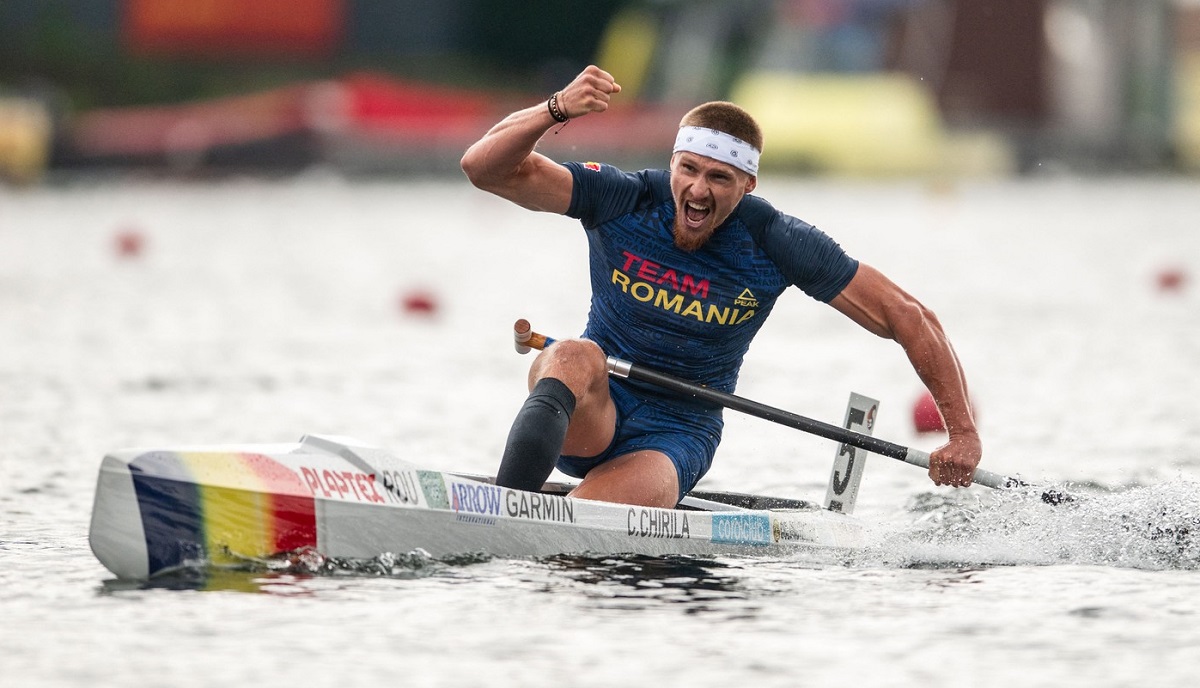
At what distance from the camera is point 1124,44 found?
1581 inches

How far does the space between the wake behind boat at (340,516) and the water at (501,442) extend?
9 centimetres

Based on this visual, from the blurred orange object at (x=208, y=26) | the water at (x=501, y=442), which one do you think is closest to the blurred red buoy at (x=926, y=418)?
the water at (x=501, y=442)

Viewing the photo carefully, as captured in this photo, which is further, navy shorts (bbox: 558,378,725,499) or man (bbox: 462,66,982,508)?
navy shorts (bbox: 558,378,725,499)

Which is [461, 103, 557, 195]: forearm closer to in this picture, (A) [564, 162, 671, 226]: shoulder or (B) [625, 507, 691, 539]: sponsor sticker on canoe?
(A) [564, 162, 671, 226]: shoulder

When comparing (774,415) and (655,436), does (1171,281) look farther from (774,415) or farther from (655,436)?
(655,436)

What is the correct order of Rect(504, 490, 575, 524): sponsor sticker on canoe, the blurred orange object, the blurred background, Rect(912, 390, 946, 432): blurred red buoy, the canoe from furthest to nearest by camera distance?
1. the blurred orange object
2. the blurred background
3. Rect(912, 390, 946, 432): blurred red buoy
4. Rect(504, 490, 575, 524): sponsor sticker on canoe
5. the canoe

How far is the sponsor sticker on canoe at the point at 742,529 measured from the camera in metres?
6.95

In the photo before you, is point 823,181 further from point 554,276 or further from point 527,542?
point 527,542

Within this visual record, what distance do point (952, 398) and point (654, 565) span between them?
1.25 m

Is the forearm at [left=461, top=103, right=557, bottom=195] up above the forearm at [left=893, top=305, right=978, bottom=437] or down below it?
above

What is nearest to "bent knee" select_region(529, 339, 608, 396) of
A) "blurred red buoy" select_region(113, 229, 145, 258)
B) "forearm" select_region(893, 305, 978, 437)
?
"forearm" select_region(893, 305, 978, 437)

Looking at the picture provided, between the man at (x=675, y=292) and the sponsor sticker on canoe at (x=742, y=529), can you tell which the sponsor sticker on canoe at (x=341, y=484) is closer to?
the man at (x=675, y=292)

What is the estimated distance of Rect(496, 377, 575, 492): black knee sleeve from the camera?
6496 mm

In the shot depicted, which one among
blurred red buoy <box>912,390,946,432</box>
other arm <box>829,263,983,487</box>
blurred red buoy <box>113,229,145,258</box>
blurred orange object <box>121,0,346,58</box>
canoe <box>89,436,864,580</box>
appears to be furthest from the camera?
blurred orange object <box>121,0,346,58</box>
